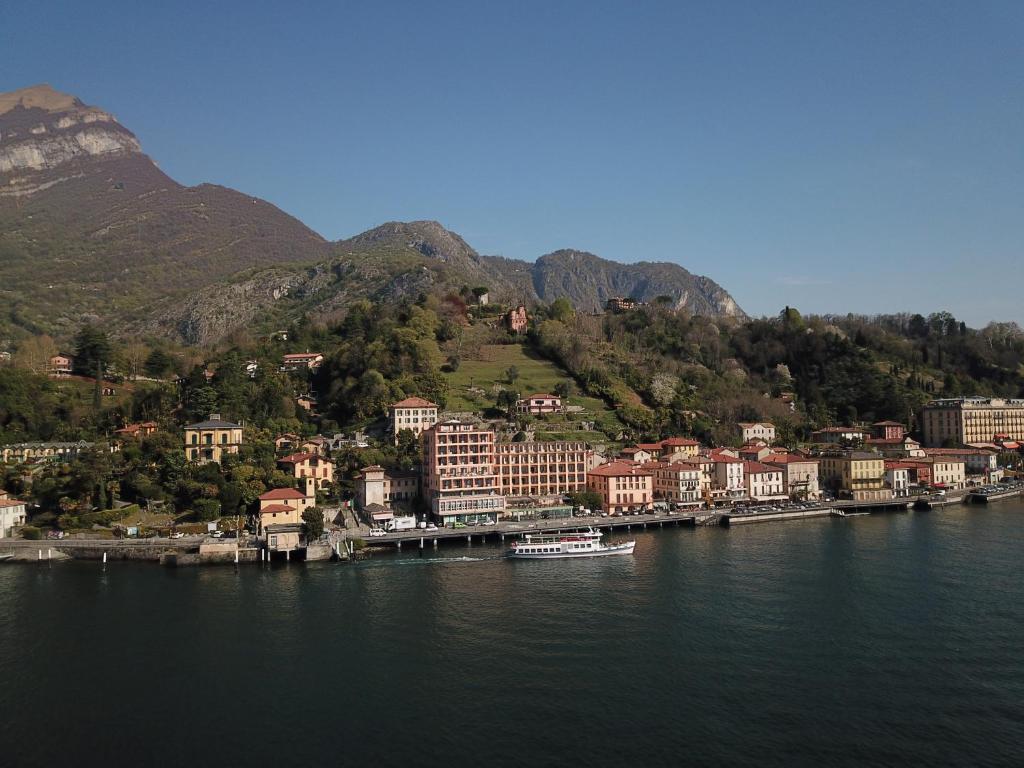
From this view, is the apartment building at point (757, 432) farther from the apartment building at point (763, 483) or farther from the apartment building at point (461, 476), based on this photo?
the apartment building at point (461, 476)

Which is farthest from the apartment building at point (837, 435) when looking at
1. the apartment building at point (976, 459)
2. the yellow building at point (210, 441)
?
the yellow building at point (210, 441)

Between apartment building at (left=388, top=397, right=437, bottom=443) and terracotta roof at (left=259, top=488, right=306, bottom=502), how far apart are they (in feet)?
58.0

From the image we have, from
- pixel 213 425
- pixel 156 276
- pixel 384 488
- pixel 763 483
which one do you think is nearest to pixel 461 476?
pixel 384 488

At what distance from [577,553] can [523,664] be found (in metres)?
20.1

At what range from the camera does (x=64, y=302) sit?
136m

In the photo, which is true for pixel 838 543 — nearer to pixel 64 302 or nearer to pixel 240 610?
pixel 240 610

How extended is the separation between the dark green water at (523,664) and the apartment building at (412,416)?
27564 mm

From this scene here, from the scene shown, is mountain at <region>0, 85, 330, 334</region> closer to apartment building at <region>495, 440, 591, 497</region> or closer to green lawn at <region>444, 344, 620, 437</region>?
green lawn at <region>444, 344, 620, 437</region>

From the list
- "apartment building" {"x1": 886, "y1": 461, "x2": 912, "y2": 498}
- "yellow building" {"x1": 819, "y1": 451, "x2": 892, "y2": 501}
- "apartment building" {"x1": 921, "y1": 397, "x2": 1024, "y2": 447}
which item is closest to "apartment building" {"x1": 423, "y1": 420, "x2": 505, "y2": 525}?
"yellow building" {"x1": 819, "y1": 451, "x2": 892, "y2": 501}

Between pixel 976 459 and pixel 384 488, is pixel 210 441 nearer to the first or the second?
pixel 384 488

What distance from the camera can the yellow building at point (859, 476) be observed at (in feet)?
233

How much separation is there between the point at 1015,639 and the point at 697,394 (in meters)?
65.7

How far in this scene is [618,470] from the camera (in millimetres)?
64688

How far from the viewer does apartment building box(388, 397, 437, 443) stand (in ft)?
236
